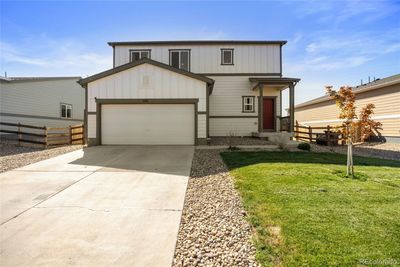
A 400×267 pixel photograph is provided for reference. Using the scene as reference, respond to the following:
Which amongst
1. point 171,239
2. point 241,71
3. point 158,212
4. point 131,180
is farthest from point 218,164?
point 241,71

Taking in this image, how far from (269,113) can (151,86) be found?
8610 mm

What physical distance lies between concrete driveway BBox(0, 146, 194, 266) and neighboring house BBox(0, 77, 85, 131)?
11.0 metres

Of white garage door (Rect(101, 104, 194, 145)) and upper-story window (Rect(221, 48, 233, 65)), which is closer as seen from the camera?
white garage door (Rect(101, 104, 194, 145))

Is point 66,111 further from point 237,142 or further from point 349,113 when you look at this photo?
point 349,113

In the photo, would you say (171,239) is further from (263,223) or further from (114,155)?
(114,155)

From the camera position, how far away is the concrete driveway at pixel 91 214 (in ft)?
10.4

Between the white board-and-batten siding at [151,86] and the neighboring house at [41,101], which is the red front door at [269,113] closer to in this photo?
the white board-and-batten siding at [151,86]

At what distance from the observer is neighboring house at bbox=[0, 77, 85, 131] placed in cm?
1590

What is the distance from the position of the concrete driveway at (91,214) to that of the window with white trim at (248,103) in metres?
9.69

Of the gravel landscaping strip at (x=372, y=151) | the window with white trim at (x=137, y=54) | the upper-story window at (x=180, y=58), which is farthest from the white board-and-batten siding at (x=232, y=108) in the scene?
the window with white trim at (x=137, y=54)

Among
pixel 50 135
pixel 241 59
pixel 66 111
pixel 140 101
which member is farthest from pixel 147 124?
pixel 66 111

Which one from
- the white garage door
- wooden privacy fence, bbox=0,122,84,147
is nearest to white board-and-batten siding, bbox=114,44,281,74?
the white garage door

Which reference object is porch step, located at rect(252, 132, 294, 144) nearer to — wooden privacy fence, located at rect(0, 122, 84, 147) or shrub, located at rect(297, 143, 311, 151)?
shrub, located at rect(297, 143, 311, 151)

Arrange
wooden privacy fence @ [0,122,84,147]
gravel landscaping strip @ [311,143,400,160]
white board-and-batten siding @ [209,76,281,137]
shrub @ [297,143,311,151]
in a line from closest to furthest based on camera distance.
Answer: gravel landscaping strip @ [311,143,400,160], shrub @ [297,143,311,151], wooden privacy fence @ [0,122,84,147], white board-and-batten siding @ [209,76,281,137]
